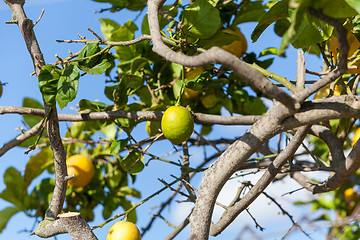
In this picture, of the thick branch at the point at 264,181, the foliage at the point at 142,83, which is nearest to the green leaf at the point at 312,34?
the foliage at the point at 142,83

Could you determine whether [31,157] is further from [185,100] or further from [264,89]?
[264,89]

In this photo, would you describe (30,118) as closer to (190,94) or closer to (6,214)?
(6,214)

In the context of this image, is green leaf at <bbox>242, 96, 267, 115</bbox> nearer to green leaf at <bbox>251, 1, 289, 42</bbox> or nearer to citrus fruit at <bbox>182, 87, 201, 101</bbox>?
citrus fruit at <bbox>182, 87, 201, 101</bbox>

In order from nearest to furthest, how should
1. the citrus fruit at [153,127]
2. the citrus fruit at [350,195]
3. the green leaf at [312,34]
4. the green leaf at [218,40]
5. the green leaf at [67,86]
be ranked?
the green leaf at [312,34]
the green leaf at [67,86]
the green leaf at [218,40]
the citrus fruit at [153,127]
the citrus fruit at [350,195]

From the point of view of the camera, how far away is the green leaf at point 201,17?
0.89 metres

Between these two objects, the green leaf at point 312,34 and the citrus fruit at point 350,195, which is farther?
the citrus fruit at point 350,195

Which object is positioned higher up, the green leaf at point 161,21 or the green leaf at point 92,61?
the green leaf at point 161,21

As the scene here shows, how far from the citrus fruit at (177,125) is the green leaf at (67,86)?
21cm

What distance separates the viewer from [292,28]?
1.48 ft

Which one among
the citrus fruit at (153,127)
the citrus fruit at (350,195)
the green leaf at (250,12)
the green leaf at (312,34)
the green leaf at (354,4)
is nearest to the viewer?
the green leaf at (354,4)

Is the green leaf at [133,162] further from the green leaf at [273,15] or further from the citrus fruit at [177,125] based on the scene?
the green leaf at [273,15]

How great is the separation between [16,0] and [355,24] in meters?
0.78

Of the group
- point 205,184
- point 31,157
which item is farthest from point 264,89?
point 31,157

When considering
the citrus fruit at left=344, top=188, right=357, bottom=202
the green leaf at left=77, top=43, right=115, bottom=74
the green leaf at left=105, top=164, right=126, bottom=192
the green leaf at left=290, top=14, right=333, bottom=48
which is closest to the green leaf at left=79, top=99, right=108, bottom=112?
the green leaf at left=77, top=43, right=115, bottom=74
